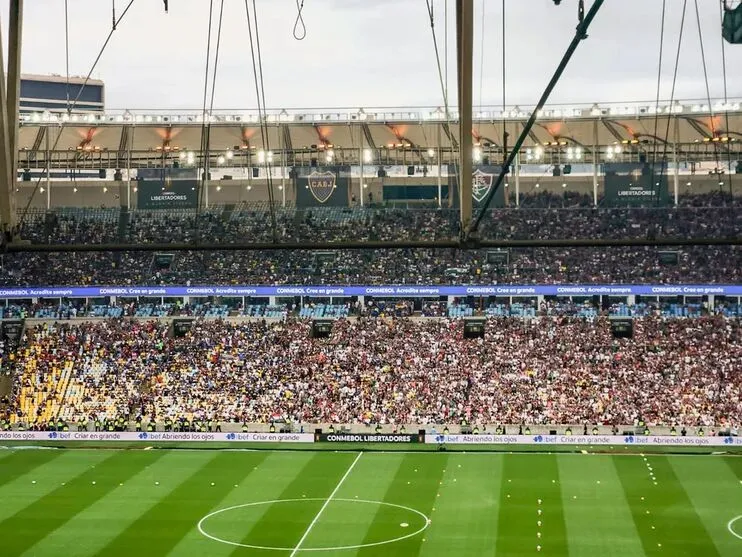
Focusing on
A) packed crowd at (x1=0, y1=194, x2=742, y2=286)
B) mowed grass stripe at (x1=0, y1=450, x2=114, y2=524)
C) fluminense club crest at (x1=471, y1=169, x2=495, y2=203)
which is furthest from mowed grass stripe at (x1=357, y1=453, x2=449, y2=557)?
fluminense club crest at (x1=471, y1=169, x2=495, y2=203)

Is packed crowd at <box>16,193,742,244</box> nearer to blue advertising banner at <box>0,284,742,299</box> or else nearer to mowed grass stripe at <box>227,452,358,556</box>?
blue advertising banner at <box>0,284,742,299</box>

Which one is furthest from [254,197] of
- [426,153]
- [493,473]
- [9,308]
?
[493,473]

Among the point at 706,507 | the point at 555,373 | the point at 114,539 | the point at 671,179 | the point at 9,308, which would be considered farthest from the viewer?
the point at 671,179

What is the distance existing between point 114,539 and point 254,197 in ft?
129

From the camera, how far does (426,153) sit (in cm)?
6456

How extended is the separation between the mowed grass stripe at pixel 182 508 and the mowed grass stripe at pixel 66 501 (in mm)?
2128

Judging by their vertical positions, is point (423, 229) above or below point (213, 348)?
above

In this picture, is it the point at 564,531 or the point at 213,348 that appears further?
the point at 213,348

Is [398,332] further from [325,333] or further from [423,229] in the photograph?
[423,229]

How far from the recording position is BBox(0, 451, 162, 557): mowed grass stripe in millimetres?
28438

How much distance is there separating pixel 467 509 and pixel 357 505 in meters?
3.14

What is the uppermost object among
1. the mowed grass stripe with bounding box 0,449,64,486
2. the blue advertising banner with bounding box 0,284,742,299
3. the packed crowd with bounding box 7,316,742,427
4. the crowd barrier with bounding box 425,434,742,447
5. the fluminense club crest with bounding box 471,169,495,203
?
the fluminense club crest with bounding box 471,169,495,203

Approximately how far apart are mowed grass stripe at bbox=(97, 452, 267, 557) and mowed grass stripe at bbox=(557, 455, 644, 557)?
10173mm

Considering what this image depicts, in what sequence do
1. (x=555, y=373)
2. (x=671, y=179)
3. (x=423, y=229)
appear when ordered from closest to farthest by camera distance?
(x=555, y=373), (x=423, y=229), (x=671, y=179)
